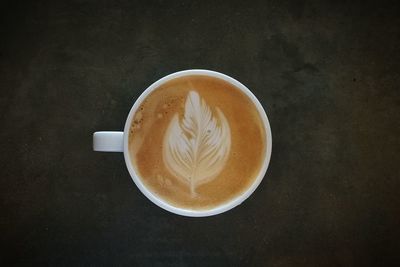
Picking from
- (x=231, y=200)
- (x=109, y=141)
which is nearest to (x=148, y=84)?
(x=109, y=141)

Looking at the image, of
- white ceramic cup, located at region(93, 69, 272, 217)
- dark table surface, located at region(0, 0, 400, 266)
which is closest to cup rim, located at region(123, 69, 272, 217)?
white ceramic cup, located at region(93, 69, 272, 217)

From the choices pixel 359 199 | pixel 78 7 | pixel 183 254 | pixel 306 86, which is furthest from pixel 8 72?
pixel 359 199

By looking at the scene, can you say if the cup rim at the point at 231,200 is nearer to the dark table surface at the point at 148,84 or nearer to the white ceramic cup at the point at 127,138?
the white ceramic cup at the point at 127,138

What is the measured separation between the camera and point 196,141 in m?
0.94

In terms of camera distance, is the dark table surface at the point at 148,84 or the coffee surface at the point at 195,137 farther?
the dark table surface at the point at 148,84

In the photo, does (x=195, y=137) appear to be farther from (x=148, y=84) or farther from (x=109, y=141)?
(x=148, y=84)

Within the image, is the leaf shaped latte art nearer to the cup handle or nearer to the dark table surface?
the cup handle

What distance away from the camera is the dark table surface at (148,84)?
47.4 inches

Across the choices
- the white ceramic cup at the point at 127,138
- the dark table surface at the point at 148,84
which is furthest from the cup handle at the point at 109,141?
the dark table surface at the point at 148,84

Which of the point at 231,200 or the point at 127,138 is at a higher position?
the point at 127,138

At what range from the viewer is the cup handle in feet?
3.10

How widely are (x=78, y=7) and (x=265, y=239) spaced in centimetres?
82

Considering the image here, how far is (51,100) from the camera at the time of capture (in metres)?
1.21

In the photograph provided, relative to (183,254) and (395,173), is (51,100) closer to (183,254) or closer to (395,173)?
(183,254)
